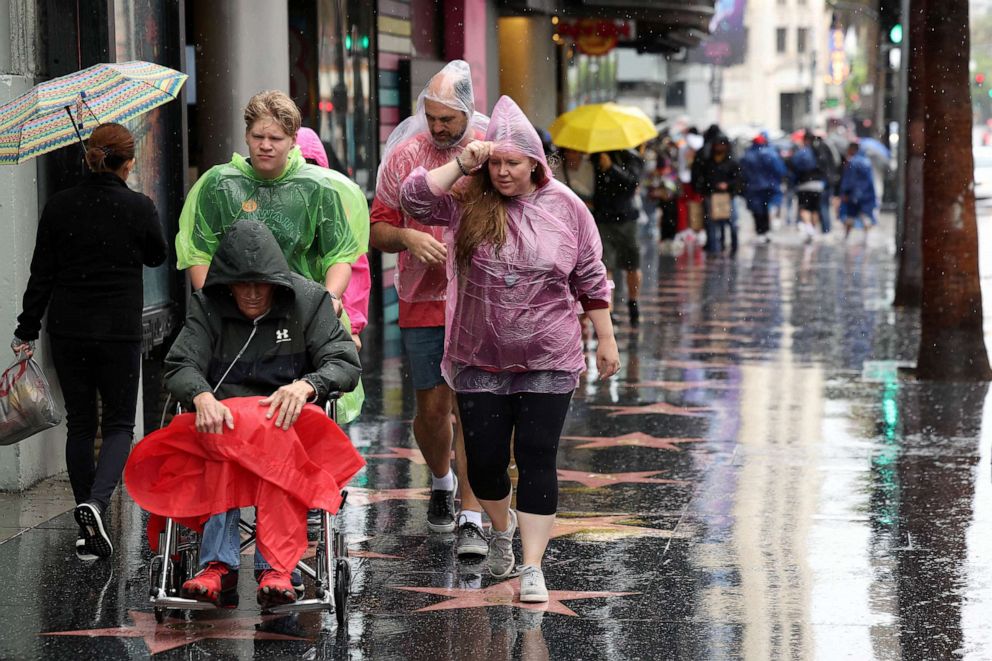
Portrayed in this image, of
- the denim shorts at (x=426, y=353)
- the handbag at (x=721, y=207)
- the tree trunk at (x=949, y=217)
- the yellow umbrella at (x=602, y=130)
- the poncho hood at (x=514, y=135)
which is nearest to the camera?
the poncho hood at (x=514, y=135)

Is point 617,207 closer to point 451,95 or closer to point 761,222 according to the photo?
point 451,95

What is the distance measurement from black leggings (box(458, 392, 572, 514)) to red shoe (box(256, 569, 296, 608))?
3.32 ft

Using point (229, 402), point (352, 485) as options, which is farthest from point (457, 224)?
point (352, 485)

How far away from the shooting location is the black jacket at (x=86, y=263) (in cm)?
682

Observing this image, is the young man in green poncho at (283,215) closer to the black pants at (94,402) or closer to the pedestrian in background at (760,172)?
the black pants at (94,402)

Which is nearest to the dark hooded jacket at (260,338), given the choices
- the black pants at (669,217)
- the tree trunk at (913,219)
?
the tree trunk at (913,219)

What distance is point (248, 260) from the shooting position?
18.5 ft

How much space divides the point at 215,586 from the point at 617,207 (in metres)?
10.3

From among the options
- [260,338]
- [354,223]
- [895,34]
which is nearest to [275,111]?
[354,223]

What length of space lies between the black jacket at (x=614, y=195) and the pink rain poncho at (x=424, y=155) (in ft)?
27.3

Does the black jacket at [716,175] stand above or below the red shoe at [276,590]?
above

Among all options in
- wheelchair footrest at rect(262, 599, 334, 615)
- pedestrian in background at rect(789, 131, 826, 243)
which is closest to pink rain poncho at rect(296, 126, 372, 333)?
wheelchair footrest at rect(262, 599, 334, 615)

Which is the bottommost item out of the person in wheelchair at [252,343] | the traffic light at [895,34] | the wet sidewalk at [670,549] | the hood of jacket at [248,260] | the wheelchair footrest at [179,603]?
the wet sidewalk at [670,549]

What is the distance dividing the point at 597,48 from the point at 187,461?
22.7 meters
